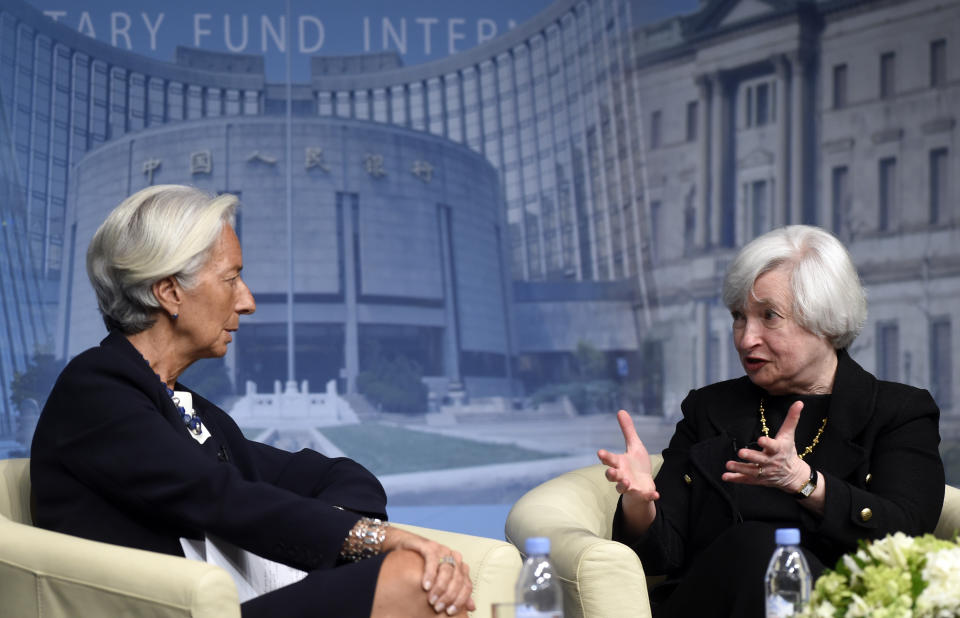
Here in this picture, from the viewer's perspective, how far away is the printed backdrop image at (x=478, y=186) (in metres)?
7.91

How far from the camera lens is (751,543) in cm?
173

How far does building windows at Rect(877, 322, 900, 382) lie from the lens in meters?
8.04

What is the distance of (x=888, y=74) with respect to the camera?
321 inches

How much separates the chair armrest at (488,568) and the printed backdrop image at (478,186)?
6066 mm

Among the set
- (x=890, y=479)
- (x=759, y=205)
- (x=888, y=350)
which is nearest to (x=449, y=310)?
(x=759, y=205)

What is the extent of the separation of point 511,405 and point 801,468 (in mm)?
6713

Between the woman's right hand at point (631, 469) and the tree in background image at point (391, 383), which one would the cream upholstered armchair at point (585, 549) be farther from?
the tree in background image at point (391, 383)

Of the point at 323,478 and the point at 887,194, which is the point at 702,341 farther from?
the point at 323,478

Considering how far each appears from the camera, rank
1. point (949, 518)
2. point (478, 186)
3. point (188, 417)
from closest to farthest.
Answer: point (188, 417) < point (949, 518) < point (478, 186)

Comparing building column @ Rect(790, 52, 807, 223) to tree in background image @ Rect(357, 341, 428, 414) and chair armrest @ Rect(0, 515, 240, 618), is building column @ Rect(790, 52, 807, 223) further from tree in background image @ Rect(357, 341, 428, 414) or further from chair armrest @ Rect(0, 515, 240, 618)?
chair armrest @ Rect(0, 515, 240, 618)

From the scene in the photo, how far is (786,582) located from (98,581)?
3.15ft

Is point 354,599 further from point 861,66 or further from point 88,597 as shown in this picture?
point 861,66

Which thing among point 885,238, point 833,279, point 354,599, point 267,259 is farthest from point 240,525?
point 885,238

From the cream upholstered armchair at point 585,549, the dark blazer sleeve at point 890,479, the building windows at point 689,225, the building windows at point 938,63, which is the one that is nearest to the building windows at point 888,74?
the building windows at point 938,63
